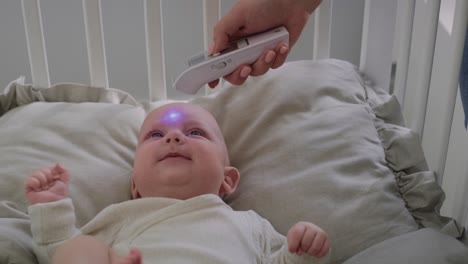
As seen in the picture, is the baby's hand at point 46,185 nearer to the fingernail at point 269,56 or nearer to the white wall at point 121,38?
the fingernail at point 269,56

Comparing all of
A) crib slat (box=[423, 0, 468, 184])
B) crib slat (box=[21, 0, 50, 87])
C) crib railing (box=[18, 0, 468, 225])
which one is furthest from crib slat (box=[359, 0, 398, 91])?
crib slat (box=[21, 0, 50, 87])

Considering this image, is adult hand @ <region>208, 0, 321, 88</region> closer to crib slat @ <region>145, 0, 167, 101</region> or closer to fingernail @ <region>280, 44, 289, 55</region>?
fingernail @ <region>280, 44, 289, 55</region>

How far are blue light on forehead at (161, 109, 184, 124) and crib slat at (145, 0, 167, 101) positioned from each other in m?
0.23

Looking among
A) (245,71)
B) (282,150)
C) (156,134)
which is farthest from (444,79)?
(156,134)

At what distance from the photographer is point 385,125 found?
1.13 m

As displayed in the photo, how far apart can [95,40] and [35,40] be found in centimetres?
12

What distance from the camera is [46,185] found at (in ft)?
2.72

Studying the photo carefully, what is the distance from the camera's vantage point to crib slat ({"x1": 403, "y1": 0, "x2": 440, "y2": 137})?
104cm

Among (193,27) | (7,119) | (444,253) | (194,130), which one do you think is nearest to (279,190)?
(194,130)

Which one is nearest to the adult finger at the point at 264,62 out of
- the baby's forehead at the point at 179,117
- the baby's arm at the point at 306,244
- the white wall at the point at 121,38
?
the baby's forehead at the point at 179,117

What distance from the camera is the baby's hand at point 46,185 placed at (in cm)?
81

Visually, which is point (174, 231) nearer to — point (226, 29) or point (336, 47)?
point (226, 29)

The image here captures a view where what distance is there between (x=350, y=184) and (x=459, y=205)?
17 centimetres

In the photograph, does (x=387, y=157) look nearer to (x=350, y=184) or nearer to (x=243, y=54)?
(x=350, y=184)
